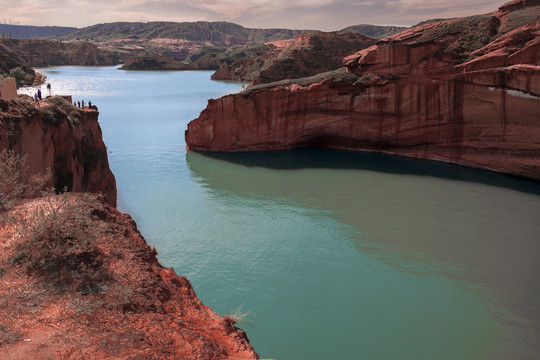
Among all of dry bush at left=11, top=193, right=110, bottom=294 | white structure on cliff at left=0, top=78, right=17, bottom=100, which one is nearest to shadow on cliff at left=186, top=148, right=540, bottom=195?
white structure on cliff at left=0, top=78, right=17, bottom=100

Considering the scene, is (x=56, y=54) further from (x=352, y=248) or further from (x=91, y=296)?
(x=91, y=296)

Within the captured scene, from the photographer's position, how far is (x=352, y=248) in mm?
14234

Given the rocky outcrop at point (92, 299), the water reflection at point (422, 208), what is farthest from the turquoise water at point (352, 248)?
the rocky outcrop at point (92, 299)

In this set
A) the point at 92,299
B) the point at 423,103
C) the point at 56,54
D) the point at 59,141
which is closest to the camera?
the point at 92,299

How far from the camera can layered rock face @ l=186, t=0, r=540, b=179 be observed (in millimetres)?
21391

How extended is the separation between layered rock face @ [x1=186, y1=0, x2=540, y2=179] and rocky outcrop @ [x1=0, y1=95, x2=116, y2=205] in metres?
12.6

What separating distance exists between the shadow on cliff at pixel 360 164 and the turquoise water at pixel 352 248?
0.17 m

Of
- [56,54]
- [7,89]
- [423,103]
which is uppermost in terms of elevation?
[56,54]

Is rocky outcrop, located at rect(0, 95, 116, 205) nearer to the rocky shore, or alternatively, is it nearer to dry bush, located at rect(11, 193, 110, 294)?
the rocky shore

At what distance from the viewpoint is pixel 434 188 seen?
68.4 feet

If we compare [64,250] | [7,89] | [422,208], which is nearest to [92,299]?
[64,250]

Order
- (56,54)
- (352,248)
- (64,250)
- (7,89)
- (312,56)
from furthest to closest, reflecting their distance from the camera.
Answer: (56,54), (312,56), (7,89), (352,248), (64,250)

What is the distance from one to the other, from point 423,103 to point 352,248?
1480 cm

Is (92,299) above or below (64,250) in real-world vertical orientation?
below
